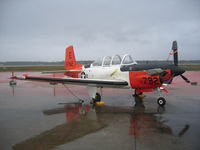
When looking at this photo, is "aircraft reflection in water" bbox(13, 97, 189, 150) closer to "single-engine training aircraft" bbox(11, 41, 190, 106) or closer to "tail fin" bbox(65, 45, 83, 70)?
"single-engine training aircraft" bbox(11, 41, 190, 106)

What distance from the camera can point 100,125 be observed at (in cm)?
503

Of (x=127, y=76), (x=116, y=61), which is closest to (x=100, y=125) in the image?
(x=127, y=76)

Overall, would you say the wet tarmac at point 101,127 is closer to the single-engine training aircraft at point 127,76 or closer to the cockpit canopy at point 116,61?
the single-engine training aircraft at point 127,76

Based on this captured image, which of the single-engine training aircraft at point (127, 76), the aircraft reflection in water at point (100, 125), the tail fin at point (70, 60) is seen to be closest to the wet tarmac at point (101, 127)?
the aircraft reflection in water at point (100, 125)

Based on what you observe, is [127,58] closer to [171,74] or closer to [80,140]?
[171,74]

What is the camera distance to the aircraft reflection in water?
4.02 metres

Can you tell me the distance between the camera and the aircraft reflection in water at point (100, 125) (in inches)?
158

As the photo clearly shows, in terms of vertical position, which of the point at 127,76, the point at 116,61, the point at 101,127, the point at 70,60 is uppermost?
the point at 70,60

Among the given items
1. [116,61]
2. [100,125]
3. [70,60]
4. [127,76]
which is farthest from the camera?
[70,60]

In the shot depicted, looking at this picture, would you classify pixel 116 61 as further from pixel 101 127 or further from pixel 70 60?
pixel 70 60

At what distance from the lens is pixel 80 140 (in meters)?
4.01

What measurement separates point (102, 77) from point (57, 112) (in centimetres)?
313

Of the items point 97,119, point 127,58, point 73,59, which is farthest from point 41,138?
point 73,59

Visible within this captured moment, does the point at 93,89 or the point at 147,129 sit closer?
the point at 147,129
